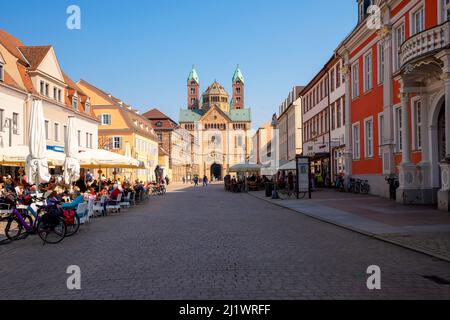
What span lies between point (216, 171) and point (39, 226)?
123160mm

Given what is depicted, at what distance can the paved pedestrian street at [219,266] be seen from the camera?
6848mm

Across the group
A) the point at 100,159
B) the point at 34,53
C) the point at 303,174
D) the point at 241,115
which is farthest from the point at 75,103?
the point at 241,115

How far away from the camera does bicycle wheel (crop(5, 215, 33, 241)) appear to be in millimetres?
12797

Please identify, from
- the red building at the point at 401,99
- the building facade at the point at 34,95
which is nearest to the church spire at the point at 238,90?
the building facade at the point at 34,95

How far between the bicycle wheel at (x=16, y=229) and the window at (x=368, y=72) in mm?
23444

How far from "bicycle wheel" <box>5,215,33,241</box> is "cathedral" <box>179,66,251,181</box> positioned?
378ft

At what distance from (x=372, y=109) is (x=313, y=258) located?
23196mm

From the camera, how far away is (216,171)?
13538 centimetres

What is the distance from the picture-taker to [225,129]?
137 m

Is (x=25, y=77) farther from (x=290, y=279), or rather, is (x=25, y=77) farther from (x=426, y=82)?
(x=290, y=279)

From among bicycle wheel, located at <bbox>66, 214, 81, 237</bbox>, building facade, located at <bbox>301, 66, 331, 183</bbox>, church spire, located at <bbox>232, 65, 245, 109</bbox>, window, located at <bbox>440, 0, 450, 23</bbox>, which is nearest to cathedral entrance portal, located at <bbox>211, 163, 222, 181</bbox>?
church spire, located at <bbox>232, 65, 245, 109</bbox>

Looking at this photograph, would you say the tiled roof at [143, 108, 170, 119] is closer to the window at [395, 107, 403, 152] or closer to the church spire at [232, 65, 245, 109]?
the church spire at [232, 65, 245, 109]

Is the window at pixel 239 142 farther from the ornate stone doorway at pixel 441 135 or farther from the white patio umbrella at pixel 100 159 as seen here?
the ornate stone doorway at pixel 441 135

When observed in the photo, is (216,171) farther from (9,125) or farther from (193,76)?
(9,125)
